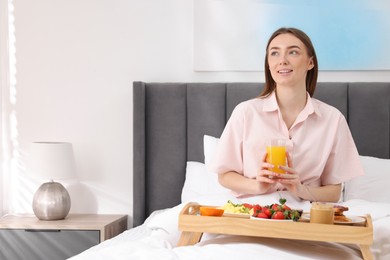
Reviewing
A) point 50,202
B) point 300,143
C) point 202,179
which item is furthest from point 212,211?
point 50,202

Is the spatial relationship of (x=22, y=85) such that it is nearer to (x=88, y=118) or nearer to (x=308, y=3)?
(x=88, y=118)

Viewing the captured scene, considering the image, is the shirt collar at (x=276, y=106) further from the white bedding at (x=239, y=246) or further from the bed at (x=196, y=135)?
the bed at (x=196, y=135)

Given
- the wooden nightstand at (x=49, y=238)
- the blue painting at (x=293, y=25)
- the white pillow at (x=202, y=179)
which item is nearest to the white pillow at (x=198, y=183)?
the white pillow at (x=202, y=179)

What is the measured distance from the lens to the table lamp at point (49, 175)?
12.4ft

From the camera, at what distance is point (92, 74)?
13.5 ft

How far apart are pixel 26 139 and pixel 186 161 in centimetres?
108

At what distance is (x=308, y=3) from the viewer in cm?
393

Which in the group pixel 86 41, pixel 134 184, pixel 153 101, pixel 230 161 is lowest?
pixel 134 184

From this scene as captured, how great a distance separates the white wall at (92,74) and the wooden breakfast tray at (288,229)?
2008mm

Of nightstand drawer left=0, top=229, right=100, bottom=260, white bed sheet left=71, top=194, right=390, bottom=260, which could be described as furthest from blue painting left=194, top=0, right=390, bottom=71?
white bed sheet left=71, top=194, right=390, bottom=260

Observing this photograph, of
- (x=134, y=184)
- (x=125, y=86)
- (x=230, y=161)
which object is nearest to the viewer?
(x=230, y=161)

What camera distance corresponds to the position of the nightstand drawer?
11.9 feet

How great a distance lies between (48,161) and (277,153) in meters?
1.81

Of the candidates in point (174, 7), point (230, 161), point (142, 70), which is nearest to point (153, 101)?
point (142, 70)
